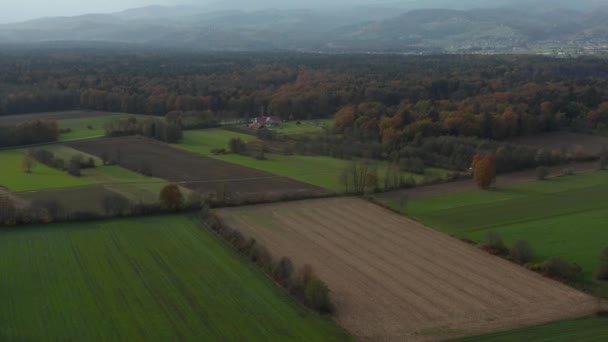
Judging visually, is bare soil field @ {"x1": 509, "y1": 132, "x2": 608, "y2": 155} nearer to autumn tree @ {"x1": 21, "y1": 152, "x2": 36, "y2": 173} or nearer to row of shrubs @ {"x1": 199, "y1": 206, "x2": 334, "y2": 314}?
row of shrubs @ {"x1": 199, "y1": 206, "x2": 334, "y2": 314}

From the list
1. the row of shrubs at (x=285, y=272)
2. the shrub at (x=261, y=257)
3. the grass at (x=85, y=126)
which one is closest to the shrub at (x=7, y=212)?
the row of shrubs at (x=285, y=272)

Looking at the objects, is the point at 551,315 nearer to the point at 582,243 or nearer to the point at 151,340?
the point at 582,243

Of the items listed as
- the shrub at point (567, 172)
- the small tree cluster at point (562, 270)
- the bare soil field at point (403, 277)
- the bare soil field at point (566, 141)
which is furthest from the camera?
the bare soil field at point (566, 141)

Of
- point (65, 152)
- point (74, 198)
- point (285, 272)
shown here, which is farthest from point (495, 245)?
point (65, 152)

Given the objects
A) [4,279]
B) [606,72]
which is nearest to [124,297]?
[4,279]

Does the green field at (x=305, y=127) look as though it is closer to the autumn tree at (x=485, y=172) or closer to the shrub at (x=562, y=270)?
the autumn tree at (x=485, y=172)
